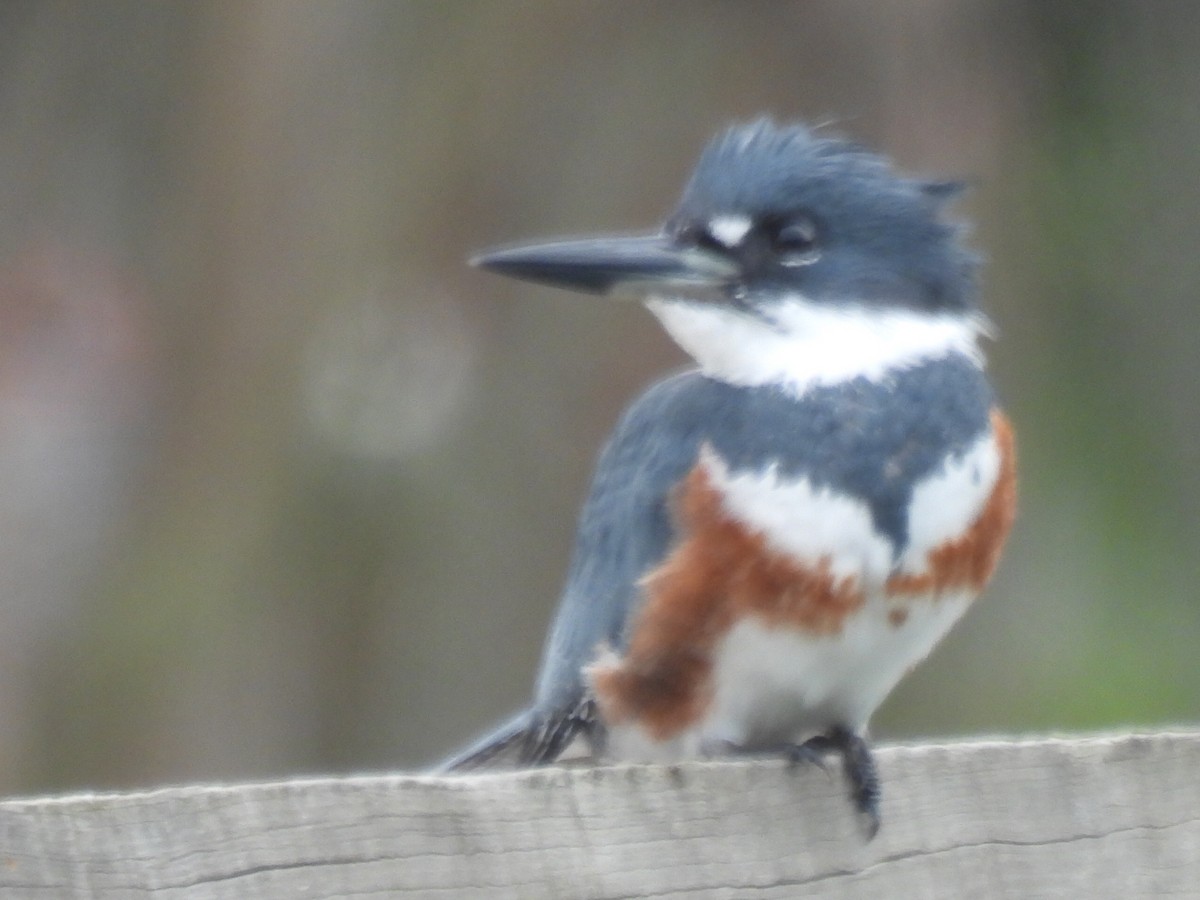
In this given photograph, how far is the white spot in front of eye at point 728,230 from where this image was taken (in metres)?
2.72

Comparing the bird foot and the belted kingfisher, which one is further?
the belted kingfisher

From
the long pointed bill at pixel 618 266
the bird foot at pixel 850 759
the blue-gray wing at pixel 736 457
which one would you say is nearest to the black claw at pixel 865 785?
the bird foot at pixel 850 759

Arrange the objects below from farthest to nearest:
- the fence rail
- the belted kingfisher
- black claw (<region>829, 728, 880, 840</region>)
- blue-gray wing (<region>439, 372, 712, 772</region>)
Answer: blue-gray wing (<region>439, 372, 712, 772</region>), the belted kingfisher, black claw (<region>829, 728, 880, 840</region>), the fence rail

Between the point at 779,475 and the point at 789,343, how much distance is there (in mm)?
215

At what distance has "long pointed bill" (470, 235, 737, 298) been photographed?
255 centimetres

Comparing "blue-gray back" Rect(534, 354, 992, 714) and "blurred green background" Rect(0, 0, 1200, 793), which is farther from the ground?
"blue-gray back" Rect(534, 354, 992, 714)

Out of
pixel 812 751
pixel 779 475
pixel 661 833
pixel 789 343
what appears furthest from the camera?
pixel 789 343

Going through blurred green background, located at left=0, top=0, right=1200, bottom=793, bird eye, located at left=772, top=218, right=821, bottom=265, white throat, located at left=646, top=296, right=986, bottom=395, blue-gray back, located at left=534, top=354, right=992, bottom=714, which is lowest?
blurred green background, located at left=0, top=0, right=1200, bottom=793

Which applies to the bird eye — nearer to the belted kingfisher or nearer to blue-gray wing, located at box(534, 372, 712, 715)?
the belted kingfisher

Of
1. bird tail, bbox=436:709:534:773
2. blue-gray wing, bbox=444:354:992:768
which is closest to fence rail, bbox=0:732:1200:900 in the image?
blue-gray wing, bbox=444:354:992:768

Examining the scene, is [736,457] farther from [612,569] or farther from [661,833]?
[661,833]

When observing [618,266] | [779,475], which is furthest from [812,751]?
[618,266]

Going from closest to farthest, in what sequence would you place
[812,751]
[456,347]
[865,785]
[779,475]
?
1. [865,785]
2. [812,751]
3. [779,475]
4. [456,347]

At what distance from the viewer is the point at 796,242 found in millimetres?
2754
